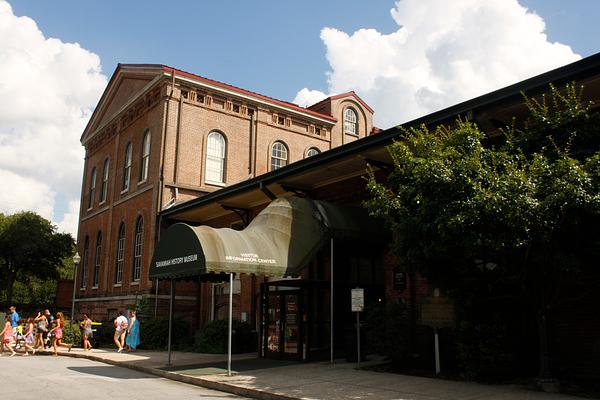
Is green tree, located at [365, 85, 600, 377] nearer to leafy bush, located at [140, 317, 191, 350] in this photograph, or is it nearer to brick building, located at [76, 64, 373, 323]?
brick building, located at [76, 64, 373, 323]

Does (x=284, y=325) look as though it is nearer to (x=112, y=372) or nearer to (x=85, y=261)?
(x=112, y=372)

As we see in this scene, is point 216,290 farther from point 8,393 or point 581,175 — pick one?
point 581,175

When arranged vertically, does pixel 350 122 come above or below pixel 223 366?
above

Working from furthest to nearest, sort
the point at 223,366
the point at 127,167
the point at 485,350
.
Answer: the point at 127,167, the point at 223,366, the point at 485,350

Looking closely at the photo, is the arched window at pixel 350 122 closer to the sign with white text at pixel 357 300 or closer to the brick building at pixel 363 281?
the brick building at pixel 363 281

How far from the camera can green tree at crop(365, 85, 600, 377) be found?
8.94m

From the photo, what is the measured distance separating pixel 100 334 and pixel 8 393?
14351 millimetres

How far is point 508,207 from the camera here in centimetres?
894

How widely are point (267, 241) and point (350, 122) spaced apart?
22.4 metres

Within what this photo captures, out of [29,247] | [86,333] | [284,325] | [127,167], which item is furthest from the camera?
[29,247]

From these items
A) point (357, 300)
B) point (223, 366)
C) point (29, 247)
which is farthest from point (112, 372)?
point (29, 247)

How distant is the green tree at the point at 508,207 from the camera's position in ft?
29.3

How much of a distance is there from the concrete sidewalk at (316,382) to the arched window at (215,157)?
1288 cm

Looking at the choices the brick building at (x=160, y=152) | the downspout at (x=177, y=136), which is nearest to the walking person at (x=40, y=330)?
the brick building at (x=160, y=152)
